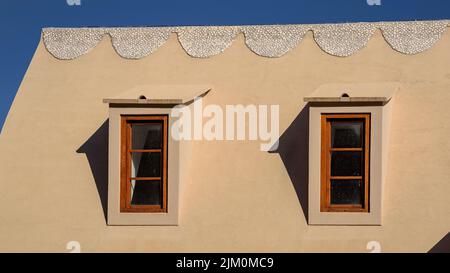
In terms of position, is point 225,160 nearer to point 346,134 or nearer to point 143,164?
point 143,164

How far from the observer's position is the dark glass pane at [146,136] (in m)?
9.34

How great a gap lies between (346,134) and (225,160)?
1.29 metres

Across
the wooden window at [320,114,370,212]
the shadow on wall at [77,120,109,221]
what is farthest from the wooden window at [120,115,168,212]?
the wooden window at [320,114,370,212]

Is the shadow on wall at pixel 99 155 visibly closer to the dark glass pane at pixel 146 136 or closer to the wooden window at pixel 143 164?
the wooden window at pixel 143 164

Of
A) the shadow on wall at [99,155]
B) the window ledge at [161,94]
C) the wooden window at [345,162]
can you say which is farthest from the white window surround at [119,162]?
the wooden window at [345,162]

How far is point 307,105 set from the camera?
9414mm

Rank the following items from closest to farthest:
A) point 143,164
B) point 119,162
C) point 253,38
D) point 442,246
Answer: point 442,246, point 119,162, point 143,164, point 253,38

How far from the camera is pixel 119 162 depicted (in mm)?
9273

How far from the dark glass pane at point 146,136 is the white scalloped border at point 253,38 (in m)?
1.10

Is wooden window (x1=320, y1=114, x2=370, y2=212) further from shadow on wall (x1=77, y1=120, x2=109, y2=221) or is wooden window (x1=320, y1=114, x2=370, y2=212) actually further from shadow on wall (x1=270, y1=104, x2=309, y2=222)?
shadow on wall (x1=77, y1=120, x2=109, y2=221)

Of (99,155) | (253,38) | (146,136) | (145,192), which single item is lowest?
(145,192)

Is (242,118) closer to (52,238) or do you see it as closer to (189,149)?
(189,149)

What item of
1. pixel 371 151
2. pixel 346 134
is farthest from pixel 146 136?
pixel 371 151
